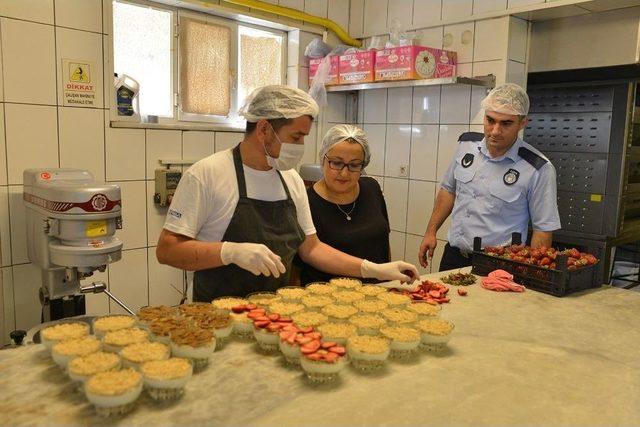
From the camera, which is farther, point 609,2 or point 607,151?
point 607,151

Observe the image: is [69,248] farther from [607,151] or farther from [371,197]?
[607,151]

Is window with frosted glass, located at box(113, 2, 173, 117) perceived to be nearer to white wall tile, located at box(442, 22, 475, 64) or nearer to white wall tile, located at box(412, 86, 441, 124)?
white wall tile, located at box(412, 86, 441, 124)

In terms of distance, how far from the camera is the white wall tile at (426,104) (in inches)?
147

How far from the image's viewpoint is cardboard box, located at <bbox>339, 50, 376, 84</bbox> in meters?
3.61

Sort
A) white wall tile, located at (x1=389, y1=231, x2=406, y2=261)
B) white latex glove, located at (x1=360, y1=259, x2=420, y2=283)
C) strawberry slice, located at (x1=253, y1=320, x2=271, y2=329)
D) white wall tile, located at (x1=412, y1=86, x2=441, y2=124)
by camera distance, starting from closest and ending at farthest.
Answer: strawberry slice, located at (x1=253, y1=320, x2=271, y2=329), white latex glove, located at (x1=360, y1=259, x2=420, y2=283), white wall tile, located at (x1=412, y1=86, x2=441, y2=124), white wall tile, located at (x1=389, y1=231, x2=406, y2=261)

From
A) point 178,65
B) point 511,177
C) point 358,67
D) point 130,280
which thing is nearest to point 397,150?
point 358,67

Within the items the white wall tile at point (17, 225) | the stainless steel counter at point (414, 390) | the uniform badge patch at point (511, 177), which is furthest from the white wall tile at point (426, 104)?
the white wall tile at point (17, 225)

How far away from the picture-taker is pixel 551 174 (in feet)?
9.14

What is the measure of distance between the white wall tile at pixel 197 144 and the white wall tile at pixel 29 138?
779 mm

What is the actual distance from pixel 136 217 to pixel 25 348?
1.86m

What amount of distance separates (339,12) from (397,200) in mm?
1581

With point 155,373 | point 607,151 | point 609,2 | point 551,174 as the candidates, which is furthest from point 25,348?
point 607,151

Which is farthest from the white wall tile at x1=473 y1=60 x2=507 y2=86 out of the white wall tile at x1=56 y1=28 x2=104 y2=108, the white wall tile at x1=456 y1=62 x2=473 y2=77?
the white wall tile at x1=56 y1=28 x2=104 y2=108

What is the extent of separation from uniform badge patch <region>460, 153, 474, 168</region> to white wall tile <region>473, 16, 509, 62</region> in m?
0.71
